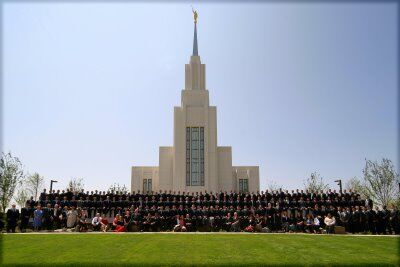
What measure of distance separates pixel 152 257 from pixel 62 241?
5838 mm

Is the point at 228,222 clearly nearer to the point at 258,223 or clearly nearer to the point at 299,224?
the point at 258,223

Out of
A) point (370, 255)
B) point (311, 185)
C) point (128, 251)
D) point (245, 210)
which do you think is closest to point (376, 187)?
point (311, 185)

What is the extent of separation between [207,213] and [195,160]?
57.5 ft

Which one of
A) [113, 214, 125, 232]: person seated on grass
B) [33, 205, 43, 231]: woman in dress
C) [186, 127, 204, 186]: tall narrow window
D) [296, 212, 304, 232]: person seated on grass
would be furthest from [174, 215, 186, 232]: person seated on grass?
[186, 127, 204, 186]: tall narrow window

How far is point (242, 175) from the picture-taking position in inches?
1805

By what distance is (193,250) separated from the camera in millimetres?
15969

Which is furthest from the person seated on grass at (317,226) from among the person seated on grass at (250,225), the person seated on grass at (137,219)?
the person seated on grass at (137,219)

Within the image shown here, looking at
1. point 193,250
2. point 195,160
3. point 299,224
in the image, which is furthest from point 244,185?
point 193,250

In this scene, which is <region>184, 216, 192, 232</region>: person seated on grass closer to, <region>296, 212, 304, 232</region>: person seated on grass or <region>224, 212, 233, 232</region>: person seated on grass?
<region>224, 212, 233, 232</region>: person seated on grass

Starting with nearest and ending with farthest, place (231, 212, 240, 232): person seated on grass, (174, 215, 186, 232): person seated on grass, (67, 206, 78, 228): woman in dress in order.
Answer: (174, 215, 186, 232): person seated on grass < (231, 212, 240, 232): person seated on grass < (67, 206, 78, 228): woman in dress

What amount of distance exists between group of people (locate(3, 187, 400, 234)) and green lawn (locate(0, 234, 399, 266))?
458 centimetres

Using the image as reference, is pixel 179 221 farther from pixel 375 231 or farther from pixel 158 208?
pixel 375 231

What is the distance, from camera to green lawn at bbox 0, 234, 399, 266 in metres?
14.1

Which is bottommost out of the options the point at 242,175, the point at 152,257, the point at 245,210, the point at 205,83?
the point at 152,257
